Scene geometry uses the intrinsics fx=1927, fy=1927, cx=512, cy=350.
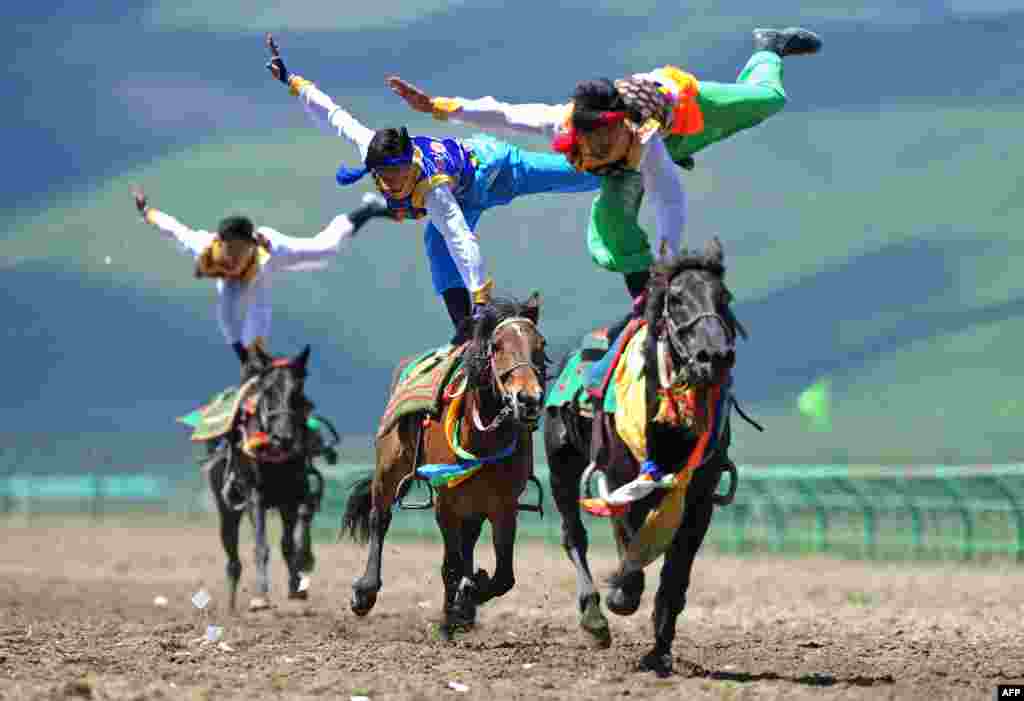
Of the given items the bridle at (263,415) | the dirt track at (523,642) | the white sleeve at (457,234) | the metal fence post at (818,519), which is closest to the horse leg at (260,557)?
the dirt track at (523,642)

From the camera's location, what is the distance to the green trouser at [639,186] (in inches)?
408

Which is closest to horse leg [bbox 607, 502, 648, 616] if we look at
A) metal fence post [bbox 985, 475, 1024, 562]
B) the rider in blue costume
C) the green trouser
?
the green trouser

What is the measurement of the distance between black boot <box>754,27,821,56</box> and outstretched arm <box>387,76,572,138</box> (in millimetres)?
1417

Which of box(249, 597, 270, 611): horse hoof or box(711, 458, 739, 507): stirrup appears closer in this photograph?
box(711, 458, 739, 507): stirrup

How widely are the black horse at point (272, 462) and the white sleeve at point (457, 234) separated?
5204mm

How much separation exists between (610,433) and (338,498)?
79.2 ft

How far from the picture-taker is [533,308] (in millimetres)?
11008

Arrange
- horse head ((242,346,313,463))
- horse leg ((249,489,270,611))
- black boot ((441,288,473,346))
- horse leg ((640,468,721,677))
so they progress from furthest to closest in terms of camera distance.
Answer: horse head ((242,346,313,463)), horse leg ((249,489,270,611)), black boot ((441,288,473,346)), horse leg ((640,468,721,677))

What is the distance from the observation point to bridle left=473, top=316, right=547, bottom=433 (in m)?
10.4

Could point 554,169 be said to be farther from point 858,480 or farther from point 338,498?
point 338,498

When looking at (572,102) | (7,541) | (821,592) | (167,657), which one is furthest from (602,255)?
(7,541)

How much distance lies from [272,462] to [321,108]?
207 inches

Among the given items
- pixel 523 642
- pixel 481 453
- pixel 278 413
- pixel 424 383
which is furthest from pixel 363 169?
pixel 278 413

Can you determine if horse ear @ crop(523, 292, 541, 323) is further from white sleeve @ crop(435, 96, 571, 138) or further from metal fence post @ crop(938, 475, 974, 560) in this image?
metal fence post @ crop(938, 475, 974, 560)
